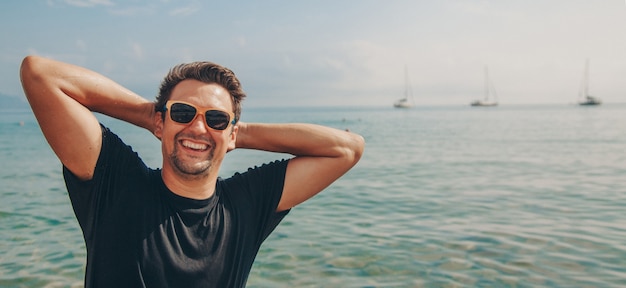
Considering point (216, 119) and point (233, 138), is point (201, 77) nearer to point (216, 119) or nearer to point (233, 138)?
point (216, 119)

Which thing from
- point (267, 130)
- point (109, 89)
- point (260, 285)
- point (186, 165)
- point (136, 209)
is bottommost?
point (260, 285)

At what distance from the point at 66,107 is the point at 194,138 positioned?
2.17ft

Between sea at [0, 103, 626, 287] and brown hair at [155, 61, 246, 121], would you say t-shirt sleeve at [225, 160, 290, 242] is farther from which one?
sea at [0, 103, 626, 287]

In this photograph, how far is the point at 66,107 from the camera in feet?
8.40

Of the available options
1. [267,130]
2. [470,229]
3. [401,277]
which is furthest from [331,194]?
[267,130]

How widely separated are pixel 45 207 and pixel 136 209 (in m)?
12.1

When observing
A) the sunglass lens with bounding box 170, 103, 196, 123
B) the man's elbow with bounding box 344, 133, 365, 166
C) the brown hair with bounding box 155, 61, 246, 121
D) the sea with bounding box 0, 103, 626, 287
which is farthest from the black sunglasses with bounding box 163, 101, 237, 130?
the sea with bounding box 0, 103, 626, 287

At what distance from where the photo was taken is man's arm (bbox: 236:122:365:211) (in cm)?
331

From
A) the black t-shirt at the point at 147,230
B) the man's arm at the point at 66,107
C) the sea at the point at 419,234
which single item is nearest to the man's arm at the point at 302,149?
the black t-shirt at the point at 147,230

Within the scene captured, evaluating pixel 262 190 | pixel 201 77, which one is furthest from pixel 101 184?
pixel 262 190

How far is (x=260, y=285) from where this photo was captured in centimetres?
754

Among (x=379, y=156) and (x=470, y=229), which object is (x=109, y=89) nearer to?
(x=470, y=229)

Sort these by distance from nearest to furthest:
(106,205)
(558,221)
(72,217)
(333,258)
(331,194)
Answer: (106,205) → (333,258) → (558,221) → (72,217) → (331,194)

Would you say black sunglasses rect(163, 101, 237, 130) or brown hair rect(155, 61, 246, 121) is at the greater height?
brown hair rect(155, 61, 246, 121)
